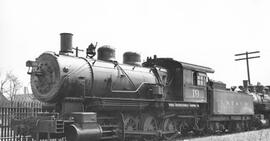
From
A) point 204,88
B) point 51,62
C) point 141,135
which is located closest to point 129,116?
point 141,135

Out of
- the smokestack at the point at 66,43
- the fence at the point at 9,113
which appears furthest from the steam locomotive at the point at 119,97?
the fence at the point at 9,113

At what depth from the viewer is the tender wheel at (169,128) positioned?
51.0 feet

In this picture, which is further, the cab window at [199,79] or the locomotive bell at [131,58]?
the cab window at [199,79]

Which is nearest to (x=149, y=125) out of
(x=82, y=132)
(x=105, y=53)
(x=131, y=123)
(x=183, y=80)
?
(x=131, y=123)

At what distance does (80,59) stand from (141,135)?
13.6 ft

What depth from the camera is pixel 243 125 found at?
23.3m

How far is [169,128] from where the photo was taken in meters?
15.9

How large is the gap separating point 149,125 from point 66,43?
5.14 m

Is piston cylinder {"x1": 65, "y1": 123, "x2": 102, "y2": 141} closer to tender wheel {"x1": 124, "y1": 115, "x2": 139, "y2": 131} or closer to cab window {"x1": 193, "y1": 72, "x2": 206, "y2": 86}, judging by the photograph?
tender wheel {"x1": 124, "y1": 115, "x2": 139, "y2": 131}

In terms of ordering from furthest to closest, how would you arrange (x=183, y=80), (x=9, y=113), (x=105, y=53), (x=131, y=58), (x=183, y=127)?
(x=183, y=127)
(x=183, y=80)
(x=131, y=58)
(x=9, y=113)
(x=105, y=53)

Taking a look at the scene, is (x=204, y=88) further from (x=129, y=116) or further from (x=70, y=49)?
(x=70, y=49)

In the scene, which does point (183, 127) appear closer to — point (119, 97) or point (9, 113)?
point (119, 97)

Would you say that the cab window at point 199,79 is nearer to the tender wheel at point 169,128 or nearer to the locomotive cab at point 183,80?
the locomotive cab at point 183,80

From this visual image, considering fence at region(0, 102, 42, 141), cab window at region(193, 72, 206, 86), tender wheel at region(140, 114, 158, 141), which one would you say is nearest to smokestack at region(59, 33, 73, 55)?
fence at region(0, 102, 42, 141)
